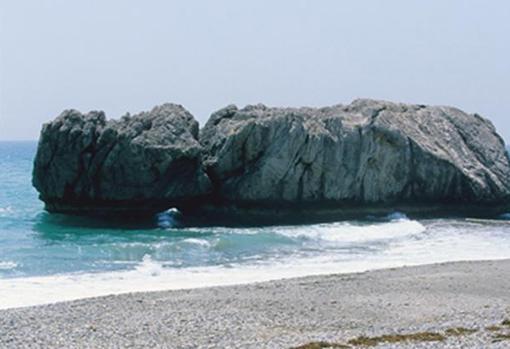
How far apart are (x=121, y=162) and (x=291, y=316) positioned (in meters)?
29.0

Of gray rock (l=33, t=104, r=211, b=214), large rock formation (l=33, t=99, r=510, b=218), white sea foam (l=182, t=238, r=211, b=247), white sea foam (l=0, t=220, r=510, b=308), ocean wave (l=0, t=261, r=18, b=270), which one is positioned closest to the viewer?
white sea foam (l=0, t=220, r=510, b=308)

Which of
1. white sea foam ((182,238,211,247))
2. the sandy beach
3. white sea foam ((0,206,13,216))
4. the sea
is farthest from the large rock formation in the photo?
the sandy beach

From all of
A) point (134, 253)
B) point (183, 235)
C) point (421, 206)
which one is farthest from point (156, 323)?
point (421, 206)

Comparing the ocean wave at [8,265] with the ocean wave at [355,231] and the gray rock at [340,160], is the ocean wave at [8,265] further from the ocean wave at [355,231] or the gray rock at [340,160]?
the gray rock at [340,160]

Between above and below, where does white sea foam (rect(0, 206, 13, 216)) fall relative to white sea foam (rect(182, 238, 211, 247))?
above

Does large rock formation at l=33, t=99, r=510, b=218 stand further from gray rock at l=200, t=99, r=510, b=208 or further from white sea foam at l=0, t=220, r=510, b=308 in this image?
white sea foam at l=0, t=220, r=510, b=308

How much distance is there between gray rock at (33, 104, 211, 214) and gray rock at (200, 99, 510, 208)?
8.12 ft

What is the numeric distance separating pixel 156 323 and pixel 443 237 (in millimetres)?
26510

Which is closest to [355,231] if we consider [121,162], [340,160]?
[340,160]

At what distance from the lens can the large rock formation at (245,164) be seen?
47.3m

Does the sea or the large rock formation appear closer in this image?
the sea

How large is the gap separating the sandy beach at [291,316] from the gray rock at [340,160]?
21.4 m

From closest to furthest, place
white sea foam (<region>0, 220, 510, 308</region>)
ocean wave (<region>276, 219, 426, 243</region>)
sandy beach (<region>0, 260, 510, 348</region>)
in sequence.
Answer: sandy beach (<region>0, 260, 510, 348</region>) → white sea foam (<region>0, 220, 510, 308</region>) → ocean wave (<region>276, 219, 426, 243</region>)

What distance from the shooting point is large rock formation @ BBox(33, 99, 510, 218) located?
155 ft
